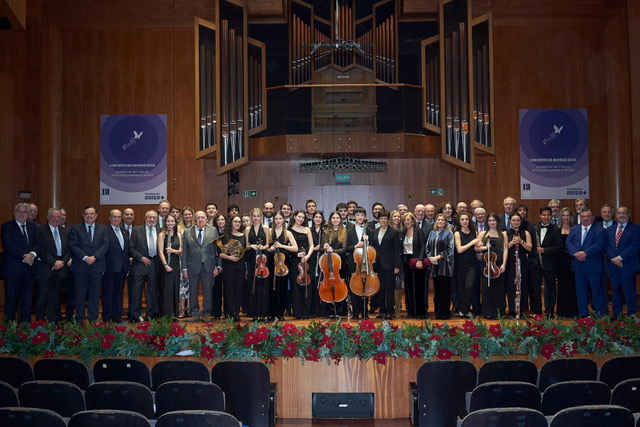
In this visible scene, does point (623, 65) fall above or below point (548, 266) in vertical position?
above

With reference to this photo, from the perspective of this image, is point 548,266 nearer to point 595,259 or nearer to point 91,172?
point 595,259

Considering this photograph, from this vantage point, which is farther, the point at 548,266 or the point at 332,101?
the point at 332,101

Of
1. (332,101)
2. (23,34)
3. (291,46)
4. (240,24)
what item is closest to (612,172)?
(332,101)

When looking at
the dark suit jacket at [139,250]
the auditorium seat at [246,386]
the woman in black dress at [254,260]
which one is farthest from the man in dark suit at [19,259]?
the auditorium seat at [246,386]

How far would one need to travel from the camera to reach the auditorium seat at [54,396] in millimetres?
3436

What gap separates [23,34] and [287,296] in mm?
5815

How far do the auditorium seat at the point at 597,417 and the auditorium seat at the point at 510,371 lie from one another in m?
1.18

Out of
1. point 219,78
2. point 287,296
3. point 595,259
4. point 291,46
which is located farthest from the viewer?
point 291,46

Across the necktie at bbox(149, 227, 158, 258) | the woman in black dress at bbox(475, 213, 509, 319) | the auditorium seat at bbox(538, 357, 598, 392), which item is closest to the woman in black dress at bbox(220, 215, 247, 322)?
the necktie at bbox(149, 227, 158, 258)

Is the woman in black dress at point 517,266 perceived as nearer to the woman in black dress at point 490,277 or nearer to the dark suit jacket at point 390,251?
the woman in black dress at point 490,277

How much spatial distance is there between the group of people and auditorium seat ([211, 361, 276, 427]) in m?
2.82

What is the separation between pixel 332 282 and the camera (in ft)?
22.0

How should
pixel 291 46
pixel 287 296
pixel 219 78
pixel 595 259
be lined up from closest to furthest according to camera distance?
pixel 595 259 < pixel 287 296 < pixel 219 78 < pixel 291 46

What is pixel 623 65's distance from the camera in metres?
9.88
